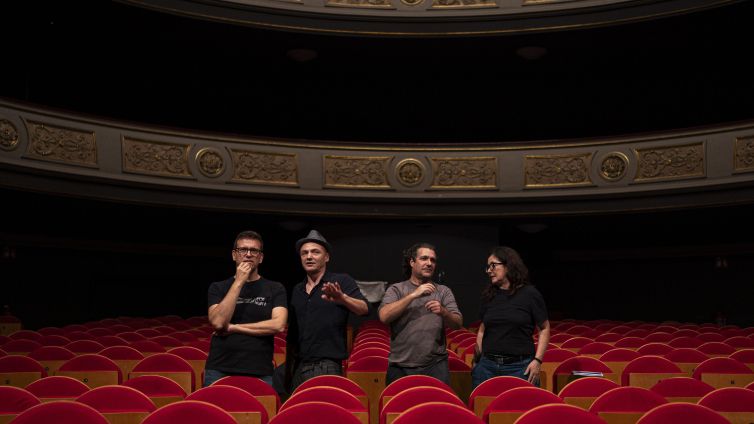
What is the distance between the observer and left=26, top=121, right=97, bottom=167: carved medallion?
1254 cm

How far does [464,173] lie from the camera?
15.6 metres

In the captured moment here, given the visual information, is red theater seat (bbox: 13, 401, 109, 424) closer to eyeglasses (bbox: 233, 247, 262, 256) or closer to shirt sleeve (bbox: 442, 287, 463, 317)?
eyeglasses (bbox: 233, 247, 262, 256)

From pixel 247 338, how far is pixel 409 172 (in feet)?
36.5

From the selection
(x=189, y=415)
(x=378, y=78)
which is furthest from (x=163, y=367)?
(x=378, y=78)

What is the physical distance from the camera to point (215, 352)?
187 inches

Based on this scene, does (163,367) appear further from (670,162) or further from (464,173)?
(670,162)

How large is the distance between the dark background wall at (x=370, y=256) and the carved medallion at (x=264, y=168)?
0.81 metres

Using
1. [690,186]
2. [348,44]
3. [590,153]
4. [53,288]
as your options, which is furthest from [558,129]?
[53,288]

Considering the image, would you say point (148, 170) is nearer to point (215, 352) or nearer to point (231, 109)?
point (231, 109)

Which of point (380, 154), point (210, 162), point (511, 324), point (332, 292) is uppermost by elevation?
point (380, 154)

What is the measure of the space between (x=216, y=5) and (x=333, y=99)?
15.9ft

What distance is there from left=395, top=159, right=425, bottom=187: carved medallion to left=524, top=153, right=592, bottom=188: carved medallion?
206 centimetres

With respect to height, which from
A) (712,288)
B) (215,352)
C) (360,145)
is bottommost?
(712,288)

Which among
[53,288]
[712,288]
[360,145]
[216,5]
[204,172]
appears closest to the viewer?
[216,5]
